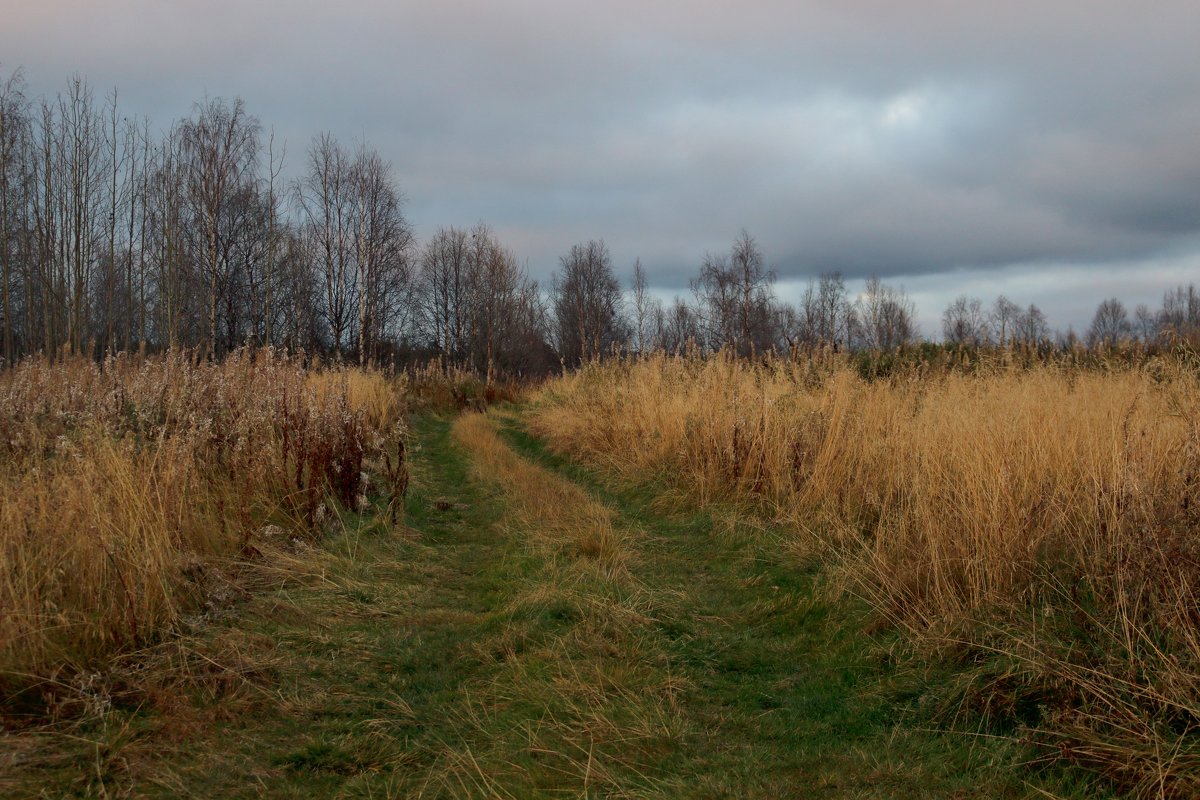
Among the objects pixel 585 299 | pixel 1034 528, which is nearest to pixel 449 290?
pixel 585 299

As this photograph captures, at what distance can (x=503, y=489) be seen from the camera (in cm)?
857

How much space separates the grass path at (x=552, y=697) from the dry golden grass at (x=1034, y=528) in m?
0.37

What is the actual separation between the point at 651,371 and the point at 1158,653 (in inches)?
421

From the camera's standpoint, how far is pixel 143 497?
13.2 ft

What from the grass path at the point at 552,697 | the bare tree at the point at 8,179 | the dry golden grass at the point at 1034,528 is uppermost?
the bare tree at the point at 8,179

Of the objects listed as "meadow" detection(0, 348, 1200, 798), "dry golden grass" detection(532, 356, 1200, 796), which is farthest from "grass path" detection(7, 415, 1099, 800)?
"dry golden grass" detection(532, 356, 1200, 796)

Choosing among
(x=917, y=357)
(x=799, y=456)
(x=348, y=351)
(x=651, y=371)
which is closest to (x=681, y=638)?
(x=799, y=456)

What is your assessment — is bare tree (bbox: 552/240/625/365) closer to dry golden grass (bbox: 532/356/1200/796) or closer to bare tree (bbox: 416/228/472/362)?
bare tree (bbox: 416/228/472/362)

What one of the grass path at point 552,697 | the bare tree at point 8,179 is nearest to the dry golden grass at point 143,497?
the grass path at point 552,697

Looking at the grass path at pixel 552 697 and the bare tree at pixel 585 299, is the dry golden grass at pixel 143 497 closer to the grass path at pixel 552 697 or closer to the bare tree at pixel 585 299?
the grass path at pixel 552 697

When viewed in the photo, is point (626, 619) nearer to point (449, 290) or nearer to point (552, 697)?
point (552, 697)

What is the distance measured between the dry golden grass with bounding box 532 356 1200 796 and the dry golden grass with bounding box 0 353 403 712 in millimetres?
3853

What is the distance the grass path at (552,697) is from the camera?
8.32ft

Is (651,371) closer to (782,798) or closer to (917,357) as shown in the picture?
(917,357)
